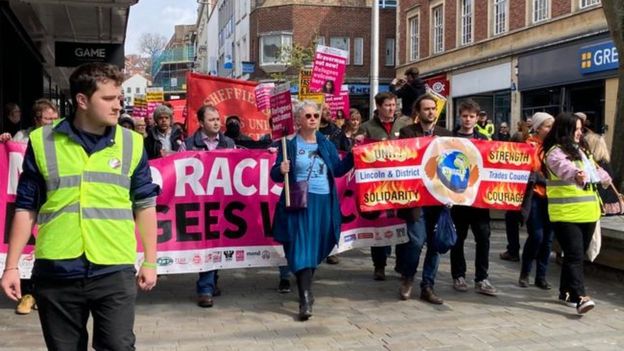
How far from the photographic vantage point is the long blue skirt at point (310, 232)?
635 cm

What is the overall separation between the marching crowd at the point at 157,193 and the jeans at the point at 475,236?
1cm

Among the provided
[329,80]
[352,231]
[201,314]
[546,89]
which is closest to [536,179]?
[352,231]

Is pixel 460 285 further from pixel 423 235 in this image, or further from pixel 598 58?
pixel 598 58

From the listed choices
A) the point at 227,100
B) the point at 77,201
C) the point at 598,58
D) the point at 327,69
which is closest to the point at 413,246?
the point at 77,201

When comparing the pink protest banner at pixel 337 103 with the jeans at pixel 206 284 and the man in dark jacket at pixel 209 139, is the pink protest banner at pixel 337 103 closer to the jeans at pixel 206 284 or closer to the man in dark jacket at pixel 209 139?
the man in dark jacket at pixel 209 139

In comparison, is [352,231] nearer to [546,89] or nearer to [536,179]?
[536,179]

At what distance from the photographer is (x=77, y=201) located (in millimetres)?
3391

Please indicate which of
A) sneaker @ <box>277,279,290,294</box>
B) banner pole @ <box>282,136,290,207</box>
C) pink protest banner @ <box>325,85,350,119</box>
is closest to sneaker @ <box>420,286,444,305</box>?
sneaker @ <box>277,279,290,294</box>

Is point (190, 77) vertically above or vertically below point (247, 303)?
above

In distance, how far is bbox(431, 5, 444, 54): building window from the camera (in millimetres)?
35556

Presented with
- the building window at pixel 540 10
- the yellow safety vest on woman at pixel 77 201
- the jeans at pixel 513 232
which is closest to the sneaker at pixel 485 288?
the jeans at pixel 513 232

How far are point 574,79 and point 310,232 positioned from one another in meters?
19.9

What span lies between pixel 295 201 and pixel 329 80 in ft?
19.1

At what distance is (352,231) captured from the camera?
775 cm
